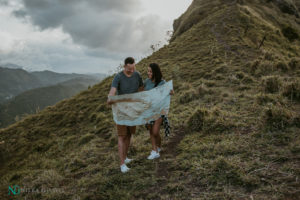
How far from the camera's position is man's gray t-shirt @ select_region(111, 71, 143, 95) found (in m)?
4.95

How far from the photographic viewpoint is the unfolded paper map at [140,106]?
16.2ft

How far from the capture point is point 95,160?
21.1 feet

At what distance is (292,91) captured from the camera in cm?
718

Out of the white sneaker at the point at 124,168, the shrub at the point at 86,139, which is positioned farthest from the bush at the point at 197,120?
the shrub at the point at 86,139

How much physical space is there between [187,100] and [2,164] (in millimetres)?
10100

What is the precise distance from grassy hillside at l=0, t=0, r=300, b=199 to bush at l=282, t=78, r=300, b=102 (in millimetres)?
31

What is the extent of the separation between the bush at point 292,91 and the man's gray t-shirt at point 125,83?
5.41 meters

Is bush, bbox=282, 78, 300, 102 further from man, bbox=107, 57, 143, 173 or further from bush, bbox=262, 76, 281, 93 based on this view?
man, bbox=107, 57, 143, 173

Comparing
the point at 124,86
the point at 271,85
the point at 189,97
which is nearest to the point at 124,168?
the point at 124,86

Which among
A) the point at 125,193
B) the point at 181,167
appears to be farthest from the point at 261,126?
the point at 125,193

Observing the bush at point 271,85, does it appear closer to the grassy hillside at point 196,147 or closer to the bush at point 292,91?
the grassy hillside at point 196,147

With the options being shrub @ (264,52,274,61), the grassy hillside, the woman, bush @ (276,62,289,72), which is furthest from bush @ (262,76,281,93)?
shrub @ (264,52,274,61)

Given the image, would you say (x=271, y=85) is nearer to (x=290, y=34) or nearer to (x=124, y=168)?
(x=124, y=168)

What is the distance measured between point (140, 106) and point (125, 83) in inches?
25.9
